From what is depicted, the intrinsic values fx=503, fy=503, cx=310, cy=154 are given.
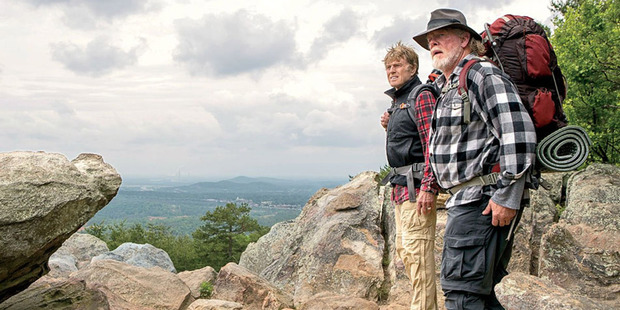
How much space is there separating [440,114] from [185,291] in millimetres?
6336

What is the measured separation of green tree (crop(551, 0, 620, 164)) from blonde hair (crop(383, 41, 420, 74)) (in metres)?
16.7

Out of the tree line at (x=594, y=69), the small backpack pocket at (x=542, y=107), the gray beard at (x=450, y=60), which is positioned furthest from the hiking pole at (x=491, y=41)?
the tree line at (x=594, y=69)

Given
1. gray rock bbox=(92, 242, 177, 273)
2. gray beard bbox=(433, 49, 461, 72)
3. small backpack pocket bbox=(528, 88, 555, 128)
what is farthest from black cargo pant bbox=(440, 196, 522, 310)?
gray rock bbox=(92, 242, 177, 273)

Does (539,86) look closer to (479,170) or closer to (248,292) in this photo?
(479,170)

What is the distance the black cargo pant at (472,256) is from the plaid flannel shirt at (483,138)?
179 mm

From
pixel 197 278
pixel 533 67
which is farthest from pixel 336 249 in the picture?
pixel 533 67

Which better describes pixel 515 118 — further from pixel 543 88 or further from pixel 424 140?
pixel 424 140

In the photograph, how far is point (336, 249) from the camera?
10242 mm

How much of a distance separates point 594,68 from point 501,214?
19.6 meters

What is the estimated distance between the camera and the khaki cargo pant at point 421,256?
20.0 feet

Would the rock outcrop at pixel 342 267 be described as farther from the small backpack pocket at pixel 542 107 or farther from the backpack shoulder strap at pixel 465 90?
the backpack shoulder strap at pixel 465 90

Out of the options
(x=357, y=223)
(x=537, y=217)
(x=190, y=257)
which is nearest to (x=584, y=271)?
(x=537, y=217)

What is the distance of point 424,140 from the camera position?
6.16 m

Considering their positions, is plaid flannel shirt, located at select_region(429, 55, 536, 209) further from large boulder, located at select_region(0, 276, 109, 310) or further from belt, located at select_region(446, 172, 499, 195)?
large boulder, located at select_region(0, 276, 109, 310)
